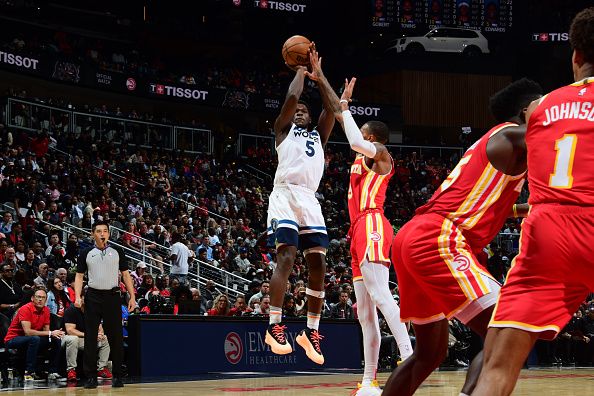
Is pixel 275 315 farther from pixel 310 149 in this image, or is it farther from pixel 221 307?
pixel 221 307

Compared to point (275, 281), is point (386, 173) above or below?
above

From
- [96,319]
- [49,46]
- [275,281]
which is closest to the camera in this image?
[275,281]

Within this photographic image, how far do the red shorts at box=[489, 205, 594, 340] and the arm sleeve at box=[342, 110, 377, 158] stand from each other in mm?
3107

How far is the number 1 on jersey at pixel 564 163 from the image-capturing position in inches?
146

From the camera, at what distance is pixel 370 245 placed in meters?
8.21

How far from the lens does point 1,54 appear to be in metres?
27.9

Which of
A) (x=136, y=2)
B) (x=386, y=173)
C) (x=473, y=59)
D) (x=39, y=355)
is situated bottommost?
(x=39, y=355)

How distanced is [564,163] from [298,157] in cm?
505

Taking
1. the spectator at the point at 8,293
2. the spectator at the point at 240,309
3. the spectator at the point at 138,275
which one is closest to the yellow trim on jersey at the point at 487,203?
the spectator at the point at 8,293

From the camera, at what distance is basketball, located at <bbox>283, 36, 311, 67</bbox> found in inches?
323

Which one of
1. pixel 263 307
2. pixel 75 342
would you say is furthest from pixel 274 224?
pixel 263 307

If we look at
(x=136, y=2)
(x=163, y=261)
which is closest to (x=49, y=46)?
(x=136, y=2)

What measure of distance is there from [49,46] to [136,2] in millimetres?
9332

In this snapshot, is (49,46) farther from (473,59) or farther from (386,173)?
(386,173)
